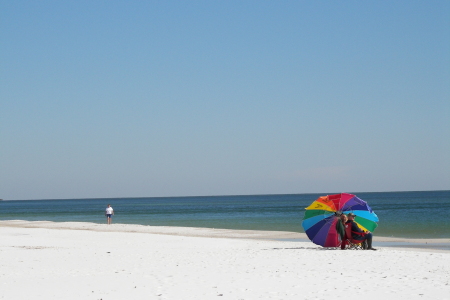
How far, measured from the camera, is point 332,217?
1855cm

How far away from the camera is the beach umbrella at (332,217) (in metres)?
18.5

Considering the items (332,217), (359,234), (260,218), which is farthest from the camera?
(260,218)

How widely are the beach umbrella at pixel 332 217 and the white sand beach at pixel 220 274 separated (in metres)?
0.70

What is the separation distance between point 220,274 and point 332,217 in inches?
272

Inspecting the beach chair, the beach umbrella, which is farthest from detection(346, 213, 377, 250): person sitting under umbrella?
the beach umbrella

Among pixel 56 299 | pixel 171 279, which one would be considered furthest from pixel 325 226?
pixel 56 299

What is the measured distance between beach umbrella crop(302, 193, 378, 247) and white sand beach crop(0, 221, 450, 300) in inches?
27.7

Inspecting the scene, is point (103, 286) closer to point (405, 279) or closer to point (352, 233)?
point (405, 279)

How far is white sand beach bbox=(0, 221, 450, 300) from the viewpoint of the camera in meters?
10.3

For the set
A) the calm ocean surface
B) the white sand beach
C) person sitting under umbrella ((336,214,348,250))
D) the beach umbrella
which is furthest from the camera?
the calm ocean surface

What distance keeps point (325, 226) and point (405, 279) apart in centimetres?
701

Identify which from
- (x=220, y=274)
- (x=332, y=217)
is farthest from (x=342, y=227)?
A: (x=220, y=274)

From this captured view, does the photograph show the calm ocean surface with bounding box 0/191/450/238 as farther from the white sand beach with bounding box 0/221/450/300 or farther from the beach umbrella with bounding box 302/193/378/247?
the white sand beach with bounding box 0/221/450/300

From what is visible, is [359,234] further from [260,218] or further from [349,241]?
[260,218]
